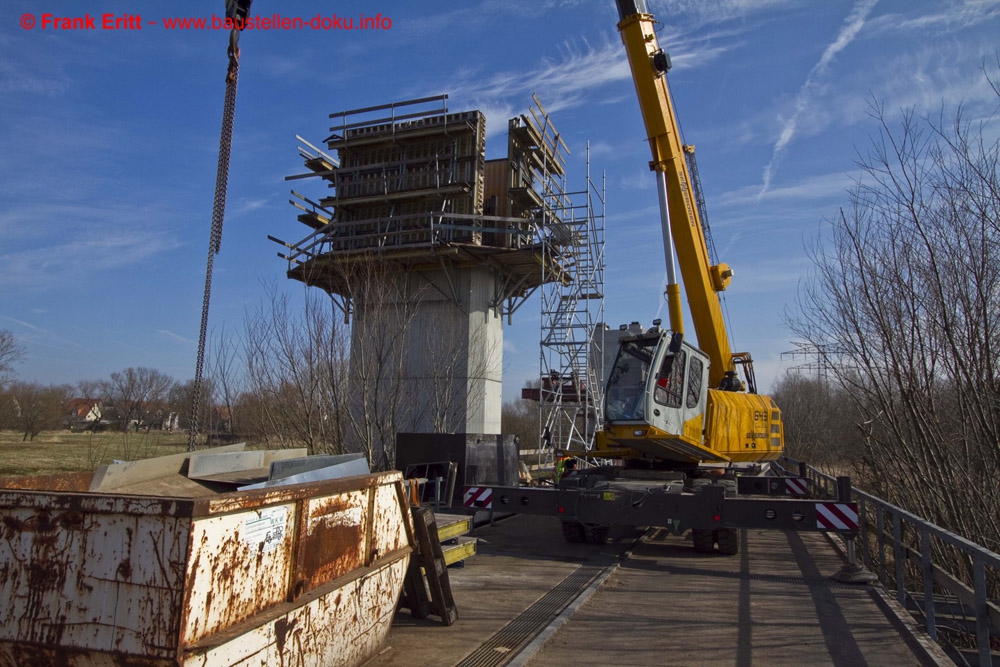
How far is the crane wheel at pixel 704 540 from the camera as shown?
32.2 ft

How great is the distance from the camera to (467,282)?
2392 centimetres

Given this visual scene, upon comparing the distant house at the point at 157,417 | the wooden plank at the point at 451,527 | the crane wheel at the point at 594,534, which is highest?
the distant house at the point at 157,417

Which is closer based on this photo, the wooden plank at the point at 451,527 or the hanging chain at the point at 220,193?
the hanging chain at the point at 220,193

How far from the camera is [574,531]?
1066 centimetres

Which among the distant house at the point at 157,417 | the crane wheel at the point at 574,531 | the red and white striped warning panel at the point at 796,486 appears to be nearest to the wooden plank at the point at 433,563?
the crane wheel at the point at 574,531

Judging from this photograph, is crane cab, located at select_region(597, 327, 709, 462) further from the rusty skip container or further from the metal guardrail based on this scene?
the rusty skip container

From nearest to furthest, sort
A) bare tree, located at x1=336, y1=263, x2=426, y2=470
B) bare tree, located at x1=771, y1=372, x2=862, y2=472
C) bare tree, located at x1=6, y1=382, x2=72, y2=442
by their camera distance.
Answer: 1. bare tree, located at x1=336, y1=263, x2=426, y2=470
2. bare tree, located at x1=771, y1=372, x2=862, y2=472
3. bare tree, located at x1=6, y1=382, x2=72, y2=442

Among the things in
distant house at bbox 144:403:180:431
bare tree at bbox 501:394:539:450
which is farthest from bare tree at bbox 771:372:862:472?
distant house at bbox 144:403:180:431

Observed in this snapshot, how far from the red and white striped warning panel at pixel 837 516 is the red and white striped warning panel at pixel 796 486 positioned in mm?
3142

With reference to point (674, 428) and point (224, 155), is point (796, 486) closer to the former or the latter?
point (674, 428)

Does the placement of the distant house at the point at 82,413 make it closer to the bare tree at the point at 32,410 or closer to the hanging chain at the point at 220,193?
the bare tree at the point at 32,410

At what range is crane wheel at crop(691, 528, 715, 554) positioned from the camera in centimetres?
981

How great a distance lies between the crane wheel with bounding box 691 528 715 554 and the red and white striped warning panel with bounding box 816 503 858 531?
1663 millimetres

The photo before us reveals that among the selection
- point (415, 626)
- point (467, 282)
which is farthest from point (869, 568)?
point (467, 282)
